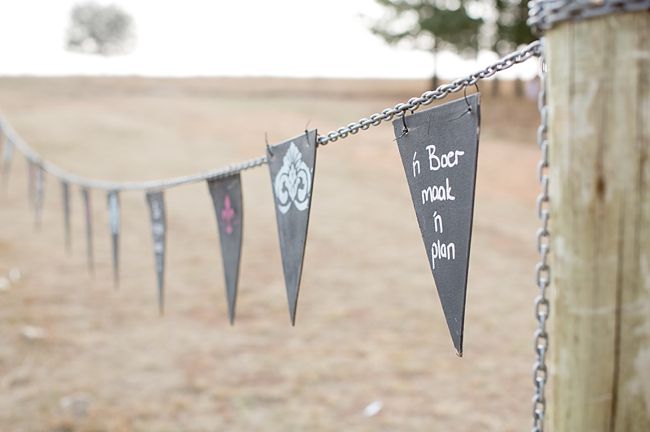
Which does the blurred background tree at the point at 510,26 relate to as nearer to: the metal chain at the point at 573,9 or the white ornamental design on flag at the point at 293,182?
the white ornamental design on flag at the point at 293,182

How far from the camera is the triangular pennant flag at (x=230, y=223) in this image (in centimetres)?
279

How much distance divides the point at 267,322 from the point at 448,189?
4.79 m

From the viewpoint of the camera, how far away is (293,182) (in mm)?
2033

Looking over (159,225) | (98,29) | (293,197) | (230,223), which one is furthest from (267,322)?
(98,29)

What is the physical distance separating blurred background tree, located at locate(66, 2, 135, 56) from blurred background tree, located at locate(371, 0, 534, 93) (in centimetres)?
3963

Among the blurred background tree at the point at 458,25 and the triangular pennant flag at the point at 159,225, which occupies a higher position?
the blurred background tree at the point at 458,25

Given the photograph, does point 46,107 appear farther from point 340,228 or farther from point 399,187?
point 340,228

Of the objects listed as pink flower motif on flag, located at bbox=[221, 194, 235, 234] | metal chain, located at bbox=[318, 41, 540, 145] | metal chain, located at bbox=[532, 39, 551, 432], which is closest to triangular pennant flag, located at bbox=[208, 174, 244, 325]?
pink flower motif on flag, located at bbox=[221, 194, 235, 234]

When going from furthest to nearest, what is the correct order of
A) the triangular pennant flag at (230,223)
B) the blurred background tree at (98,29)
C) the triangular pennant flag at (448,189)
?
the blurred background tree at (98,29)
the triangular pennant flag at (230,223)
the triangular pennant flag at (448,189)

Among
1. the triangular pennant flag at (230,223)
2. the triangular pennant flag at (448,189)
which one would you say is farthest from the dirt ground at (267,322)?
the triangular pennant flag at (230,223)

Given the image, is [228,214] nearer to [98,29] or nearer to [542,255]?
[542,255]

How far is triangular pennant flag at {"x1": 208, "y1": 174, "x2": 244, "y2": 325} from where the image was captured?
110 inches

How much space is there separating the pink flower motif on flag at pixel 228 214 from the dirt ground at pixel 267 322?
92 cm

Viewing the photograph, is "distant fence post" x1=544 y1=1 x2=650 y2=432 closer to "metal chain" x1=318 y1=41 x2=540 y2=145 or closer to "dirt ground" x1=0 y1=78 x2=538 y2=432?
"metal chain" x1=318 y1=41 x2=540 y2=145
